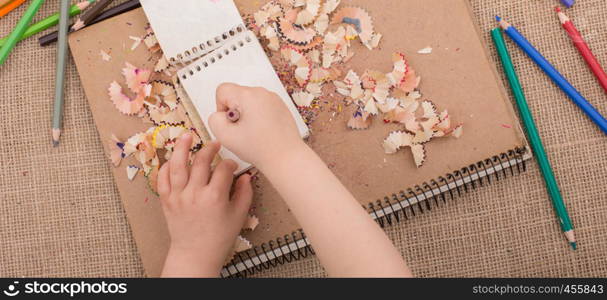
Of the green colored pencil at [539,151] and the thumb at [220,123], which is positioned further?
the green colored pencil at [539,151]

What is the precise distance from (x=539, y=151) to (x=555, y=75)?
94mm

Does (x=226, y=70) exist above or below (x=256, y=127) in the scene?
above

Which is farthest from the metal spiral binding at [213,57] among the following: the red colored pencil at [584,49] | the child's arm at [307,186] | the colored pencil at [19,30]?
the red colored pencil at [584,49]

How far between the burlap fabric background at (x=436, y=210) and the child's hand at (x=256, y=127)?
0.19 metres

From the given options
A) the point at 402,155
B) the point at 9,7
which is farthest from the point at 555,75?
the point at 9,7

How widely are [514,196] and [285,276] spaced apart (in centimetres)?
30

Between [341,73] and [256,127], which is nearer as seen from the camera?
[256,127]

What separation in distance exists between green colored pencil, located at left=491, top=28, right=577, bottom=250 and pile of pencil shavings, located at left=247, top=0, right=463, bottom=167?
82 mm

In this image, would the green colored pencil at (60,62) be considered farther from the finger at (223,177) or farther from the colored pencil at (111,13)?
the finger at (223,177)

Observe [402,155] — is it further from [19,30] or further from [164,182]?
[19,30]

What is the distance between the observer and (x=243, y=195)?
66cm

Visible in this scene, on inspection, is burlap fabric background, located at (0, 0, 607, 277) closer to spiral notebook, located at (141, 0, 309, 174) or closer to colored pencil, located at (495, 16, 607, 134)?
colored pencil, located at (495, 16, 607, 134)

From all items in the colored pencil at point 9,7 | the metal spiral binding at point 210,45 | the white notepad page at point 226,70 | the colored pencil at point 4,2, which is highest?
the colored pencil at point 4,2

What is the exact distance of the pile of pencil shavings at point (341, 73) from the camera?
2.24ft
